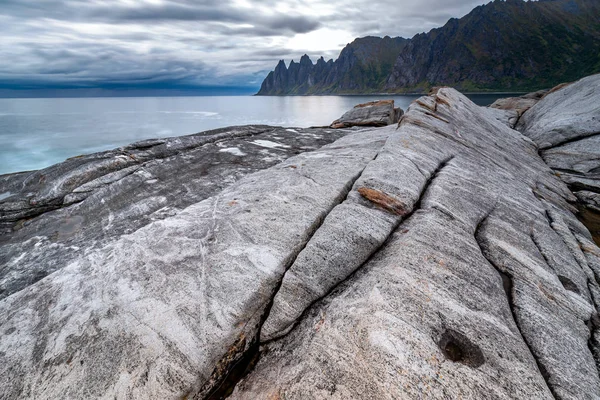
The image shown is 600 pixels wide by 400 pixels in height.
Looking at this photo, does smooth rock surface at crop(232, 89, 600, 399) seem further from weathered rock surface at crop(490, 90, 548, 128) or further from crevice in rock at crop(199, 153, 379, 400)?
weathered rock surface at crop(490, 90, 548, 128)

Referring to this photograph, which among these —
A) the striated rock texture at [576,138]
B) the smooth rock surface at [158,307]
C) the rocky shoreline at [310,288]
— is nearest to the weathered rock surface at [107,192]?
the rocky shoreline at [310,288]

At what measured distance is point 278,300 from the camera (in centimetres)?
952

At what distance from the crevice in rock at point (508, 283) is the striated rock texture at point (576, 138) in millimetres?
11683

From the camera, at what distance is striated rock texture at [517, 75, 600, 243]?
76.4ft

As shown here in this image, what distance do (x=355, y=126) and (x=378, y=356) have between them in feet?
106

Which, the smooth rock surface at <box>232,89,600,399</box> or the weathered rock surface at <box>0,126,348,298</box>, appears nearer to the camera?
the smooth rock surface at <box>232,89,600,399</box>

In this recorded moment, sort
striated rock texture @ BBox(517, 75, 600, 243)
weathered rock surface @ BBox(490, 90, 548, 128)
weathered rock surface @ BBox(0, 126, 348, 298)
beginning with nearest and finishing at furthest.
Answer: weathered rock surface @ BBox(0, 126, 348, 298) < striated rock texture @ BBox(517, 75, 600, 243) < weathered rock surface @ BBox(490, 90, 548, 128)

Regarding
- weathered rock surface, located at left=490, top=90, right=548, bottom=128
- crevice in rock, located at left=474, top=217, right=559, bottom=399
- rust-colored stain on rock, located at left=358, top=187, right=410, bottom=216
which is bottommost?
weathered rock surface, located at left=490, top=90, right=548, bottom=128

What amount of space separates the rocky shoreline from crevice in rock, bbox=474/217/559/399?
6 cm

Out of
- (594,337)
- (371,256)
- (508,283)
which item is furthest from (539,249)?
(371,256)

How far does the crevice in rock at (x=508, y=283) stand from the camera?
7.68m

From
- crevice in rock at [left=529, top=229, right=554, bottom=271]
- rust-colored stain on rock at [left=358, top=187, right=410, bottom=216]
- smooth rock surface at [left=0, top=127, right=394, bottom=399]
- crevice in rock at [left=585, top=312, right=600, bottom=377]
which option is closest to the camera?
smooth rock surface at [left=0, top=127, right=394, bottom=399]

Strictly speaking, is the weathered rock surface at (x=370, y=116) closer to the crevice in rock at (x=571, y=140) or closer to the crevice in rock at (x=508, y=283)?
the crevice in rock at (x=571, y=140)

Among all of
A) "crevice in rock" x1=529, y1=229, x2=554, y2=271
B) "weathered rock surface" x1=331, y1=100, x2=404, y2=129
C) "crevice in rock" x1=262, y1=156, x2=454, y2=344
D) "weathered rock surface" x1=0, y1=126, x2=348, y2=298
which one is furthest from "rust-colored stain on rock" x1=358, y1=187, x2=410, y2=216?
"weathered rock surface" x1=331, y1=100, x2=404, y2=129
